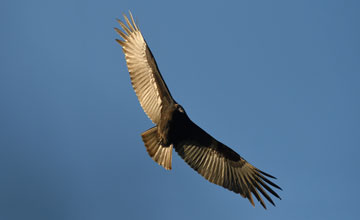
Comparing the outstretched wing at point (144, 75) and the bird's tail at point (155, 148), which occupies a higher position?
the outstretched wing at point (144, 75)

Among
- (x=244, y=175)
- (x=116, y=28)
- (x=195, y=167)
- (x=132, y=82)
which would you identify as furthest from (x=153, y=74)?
(x=244, y=175)

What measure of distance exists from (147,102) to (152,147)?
90 cm

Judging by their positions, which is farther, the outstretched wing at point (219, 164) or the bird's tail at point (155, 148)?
the outstretched wing at point (219, 164)

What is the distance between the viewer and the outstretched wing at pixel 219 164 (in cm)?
967

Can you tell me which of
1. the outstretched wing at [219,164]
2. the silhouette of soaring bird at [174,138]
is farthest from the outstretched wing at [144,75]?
the outstretched wing at [219,164]

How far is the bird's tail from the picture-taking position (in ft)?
30.6

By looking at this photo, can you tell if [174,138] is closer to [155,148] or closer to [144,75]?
[155,148]

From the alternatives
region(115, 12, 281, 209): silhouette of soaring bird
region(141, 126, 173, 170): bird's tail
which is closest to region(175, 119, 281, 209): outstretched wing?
region(115, 12, 281, 209): silhouette of soaring bird

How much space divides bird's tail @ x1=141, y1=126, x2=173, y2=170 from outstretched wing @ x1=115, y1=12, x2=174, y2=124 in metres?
0.26

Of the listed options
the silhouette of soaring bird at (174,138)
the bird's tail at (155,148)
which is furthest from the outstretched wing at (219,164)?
the bird's tail at (155,148)

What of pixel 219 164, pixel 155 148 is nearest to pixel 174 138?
pixel 155 148

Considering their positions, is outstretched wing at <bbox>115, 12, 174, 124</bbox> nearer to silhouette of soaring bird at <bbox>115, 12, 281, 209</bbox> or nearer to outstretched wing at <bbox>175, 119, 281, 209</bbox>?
silhouette of soaring bird at <bbox>115, 12, 281, 209</bbox>

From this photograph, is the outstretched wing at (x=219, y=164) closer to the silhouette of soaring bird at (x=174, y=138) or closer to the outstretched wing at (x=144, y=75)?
the silhouette of soaring bird at (x=174, y=138)

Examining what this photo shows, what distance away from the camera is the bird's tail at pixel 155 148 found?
9.33m
